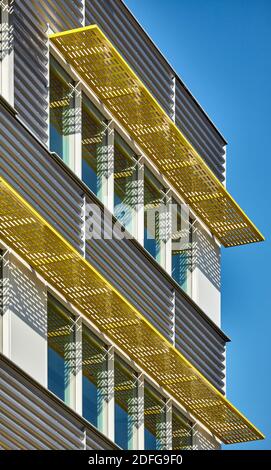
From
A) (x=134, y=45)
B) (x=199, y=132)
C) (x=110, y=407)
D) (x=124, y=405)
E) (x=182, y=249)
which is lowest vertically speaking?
(x=110, y=407)

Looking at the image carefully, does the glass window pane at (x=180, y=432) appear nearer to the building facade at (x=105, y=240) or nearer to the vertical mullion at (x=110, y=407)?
the building facade at (x=105, y=240)

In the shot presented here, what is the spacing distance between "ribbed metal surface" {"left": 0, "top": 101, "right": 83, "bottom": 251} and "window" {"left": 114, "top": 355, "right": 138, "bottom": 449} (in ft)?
9.35

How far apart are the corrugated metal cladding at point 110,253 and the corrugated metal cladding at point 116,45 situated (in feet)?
2.18

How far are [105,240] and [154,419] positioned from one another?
150 inches

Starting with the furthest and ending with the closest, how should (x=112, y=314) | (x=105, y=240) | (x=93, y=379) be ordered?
(x=105, y=240) < (x=112, y=314) < (x=93, y=379)

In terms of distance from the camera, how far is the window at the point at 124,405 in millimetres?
39412

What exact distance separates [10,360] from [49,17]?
6509 mm

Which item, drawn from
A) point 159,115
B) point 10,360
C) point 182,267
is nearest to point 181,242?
point 182,267

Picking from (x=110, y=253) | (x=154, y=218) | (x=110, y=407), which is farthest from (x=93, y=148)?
(x=110, y=407)

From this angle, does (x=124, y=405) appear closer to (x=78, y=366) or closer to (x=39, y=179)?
(x=78, y=366)

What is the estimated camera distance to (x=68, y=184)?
37.8m

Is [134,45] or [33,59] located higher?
[134,45]

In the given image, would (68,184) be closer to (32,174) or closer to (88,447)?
(32,174)

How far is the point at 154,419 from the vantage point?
4125 centimetres
